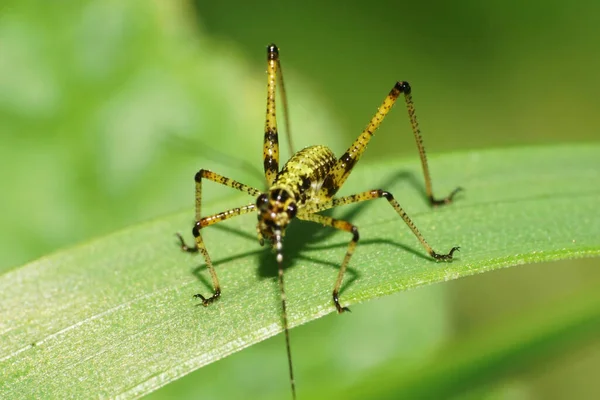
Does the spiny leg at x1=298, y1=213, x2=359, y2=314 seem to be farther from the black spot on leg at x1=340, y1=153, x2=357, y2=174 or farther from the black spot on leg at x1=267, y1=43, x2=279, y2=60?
the black spot on leg at x1=267, y1=43, x2=279, y2=60

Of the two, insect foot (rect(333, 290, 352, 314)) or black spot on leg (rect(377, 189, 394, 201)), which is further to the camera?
black spot on leg (rect(377, 189, 394, 201))

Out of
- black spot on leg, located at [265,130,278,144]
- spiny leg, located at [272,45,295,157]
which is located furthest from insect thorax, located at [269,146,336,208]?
spiny leg, located at [272,45,295,157]

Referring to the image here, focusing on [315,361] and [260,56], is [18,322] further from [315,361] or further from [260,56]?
[260,56]

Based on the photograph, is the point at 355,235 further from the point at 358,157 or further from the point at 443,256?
the point at 358,157

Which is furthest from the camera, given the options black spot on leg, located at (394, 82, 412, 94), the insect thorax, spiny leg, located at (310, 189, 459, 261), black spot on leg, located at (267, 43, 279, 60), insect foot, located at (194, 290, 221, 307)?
black spot on leg, located at (267, 43, 279, 60)

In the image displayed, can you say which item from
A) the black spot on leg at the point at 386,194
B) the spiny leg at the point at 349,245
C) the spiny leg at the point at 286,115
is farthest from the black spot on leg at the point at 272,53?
the black spot on leg at the point at 386,194

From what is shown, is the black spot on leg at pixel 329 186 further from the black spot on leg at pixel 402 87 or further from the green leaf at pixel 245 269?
the black spot on leg at pixel 402 87

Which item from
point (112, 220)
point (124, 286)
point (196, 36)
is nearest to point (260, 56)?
point (196, 36)

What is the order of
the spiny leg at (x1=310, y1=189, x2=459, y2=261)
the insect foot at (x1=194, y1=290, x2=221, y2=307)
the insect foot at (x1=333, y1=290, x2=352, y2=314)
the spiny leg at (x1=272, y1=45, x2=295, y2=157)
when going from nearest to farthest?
the insect foot at (x1=333, y1=290, x2=352, y2=314) → the insect foot at (x1=194, y1=290, x2=221, y2=307) → the spiny leg at (x1=310, y1=189, x2=459, y2=261) → the spiny leg at (x1=272, y1=45, x2=295, y2=157)
